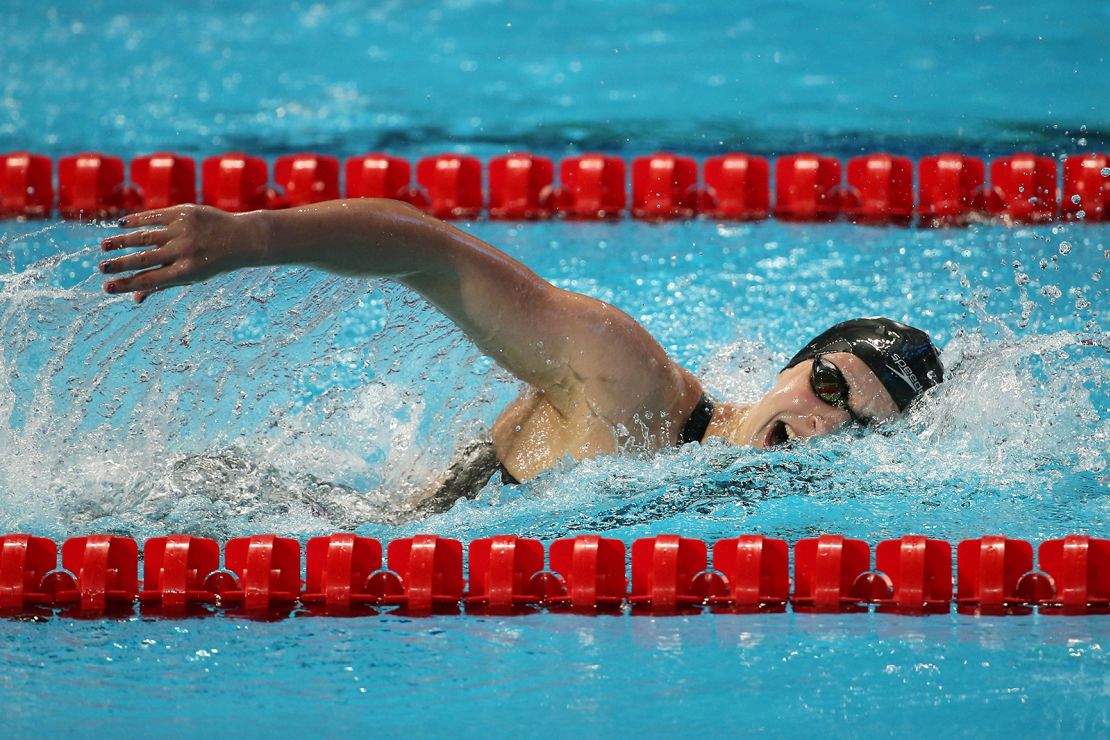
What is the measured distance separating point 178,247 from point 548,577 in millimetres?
1009

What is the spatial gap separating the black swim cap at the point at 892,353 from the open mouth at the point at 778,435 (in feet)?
0.44

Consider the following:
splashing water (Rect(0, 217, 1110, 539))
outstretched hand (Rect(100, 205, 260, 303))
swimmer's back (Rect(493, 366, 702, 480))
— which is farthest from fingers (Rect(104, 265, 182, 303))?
swimmer's back (Rect(493, 366, 702, 480))

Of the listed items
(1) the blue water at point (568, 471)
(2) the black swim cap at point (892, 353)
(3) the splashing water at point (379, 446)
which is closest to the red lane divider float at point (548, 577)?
(1) the blue water at point (568, 471)

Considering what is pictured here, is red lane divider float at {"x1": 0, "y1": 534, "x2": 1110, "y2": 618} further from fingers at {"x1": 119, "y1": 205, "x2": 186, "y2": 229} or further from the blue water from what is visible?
fingers at {"x1": 119, "y1": 205, "x2": 186, "y2": 229}

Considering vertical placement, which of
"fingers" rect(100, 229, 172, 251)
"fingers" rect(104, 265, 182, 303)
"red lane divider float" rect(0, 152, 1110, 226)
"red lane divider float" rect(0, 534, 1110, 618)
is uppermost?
"red lane divider float" rect(0, 152, 1110, 226)

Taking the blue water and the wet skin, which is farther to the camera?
the blue water

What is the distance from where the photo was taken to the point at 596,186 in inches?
199

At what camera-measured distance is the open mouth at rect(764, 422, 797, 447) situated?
109 inches

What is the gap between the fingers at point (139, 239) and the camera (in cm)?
202

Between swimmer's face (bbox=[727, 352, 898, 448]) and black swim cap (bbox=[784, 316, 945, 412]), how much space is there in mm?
18

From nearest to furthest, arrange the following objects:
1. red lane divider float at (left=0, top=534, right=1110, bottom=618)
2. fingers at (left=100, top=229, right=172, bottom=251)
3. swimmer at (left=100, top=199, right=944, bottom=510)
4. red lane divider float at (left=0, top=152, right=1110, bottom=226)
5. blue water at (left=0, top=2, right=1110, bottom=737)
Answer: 1. fingers at (left=100, top=229, right=172, bottom=251)
2. swimmer at (left=100, top=199, right=944, bottom=510)
3. blue water at (left=0, top=2, right=1110, bottom=737)
4. red lane divider float at (left=0, top=534, right=1110, bottom=618)
5. red lane divider float at (left=0, top=152, right=1110, bottom=226)

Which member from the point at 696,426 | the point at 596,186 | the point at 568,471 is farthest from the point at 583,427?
the point at 596,186

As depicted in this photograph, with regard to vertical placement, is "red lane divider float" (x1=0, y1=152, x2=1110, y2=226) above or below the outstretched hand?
above

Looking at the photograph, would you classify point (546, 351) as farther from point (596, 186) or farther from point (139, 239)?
point (596, 186)
